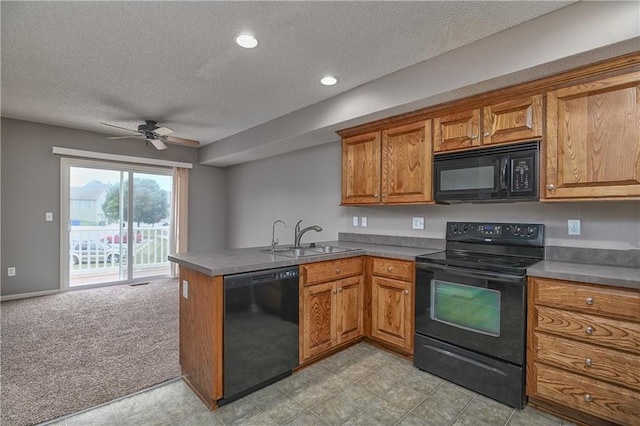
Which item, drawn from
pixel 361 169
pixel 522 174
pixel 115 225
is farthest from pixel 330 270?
pixel 115 225

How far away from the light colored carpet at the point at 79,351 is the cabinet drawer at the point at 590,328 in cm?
265

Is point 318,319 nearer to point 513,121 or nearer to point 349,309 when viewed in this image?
point 349,309

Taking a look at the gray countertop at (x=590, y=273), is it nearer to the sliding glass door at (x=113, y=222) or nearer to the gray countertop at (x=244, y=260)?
the gray countertop at (x=244, y=260)

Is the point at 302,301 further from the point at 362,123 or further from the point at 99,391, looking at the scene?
the point at 362,123

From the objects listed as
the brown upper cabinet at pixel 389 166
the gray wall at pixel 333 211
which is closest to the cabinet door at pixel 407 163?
the brown upper cabinet at pixel 389 166

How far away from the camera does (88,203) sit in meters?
4.98

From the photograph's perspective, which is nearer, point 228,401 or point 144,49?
point 228,401

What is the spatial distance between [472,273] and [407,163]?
116 centimetres

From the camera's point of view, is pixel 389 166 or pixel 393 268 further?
pixel 389 166

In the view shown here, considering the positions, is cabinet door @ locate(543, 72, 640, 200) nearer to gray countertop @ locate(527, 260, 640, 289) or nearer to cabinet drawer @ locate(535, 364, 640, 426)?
gray countertop @ locate(527, 260, 640, 289)

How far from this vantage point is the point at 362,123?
316cm

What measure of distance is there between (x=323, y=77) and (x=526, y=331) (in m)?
2.51

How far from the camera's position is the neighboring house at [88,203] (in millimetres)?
4855

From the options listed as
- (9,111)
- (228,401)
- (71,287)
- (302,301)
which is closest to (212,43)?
(302,301)
